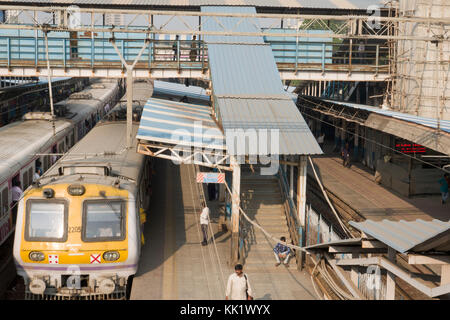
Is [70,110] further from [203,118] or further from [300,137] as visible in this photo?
[300,137]

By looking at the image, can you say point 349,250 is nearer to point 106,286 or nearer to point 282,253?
point 106,286

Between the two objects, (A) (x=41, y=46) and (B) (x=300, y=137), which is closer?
(B) (x=300, y=137)

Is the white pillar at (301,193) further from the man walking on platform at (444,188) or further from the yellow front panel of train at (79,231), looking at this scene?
the man walking on platform at (444,188)

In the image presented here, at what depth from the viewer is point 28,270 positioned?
11.0 m

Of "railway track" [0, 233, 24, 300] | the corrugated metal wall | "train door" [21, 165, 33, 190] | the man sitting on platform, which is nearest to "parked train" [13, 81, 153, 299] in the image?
"railway track" [0, 233, 24, 300]

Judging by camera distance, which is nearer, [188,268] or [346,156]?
[188,268]

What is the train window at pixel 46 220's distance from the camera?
11078 millimetres

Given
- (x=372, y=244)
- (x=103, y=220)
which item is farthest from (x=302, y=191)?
(x=372, y=244)

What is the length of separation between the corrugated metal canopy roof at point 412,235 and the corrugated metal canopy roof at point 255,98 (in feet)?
23.4

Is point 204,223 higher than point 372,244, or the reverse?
point 372,244

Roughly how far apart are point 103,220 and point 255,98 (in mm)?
7356

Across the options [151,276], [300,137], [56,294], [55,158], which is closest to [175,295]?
[151,276]

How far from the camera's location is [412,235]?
601cm
